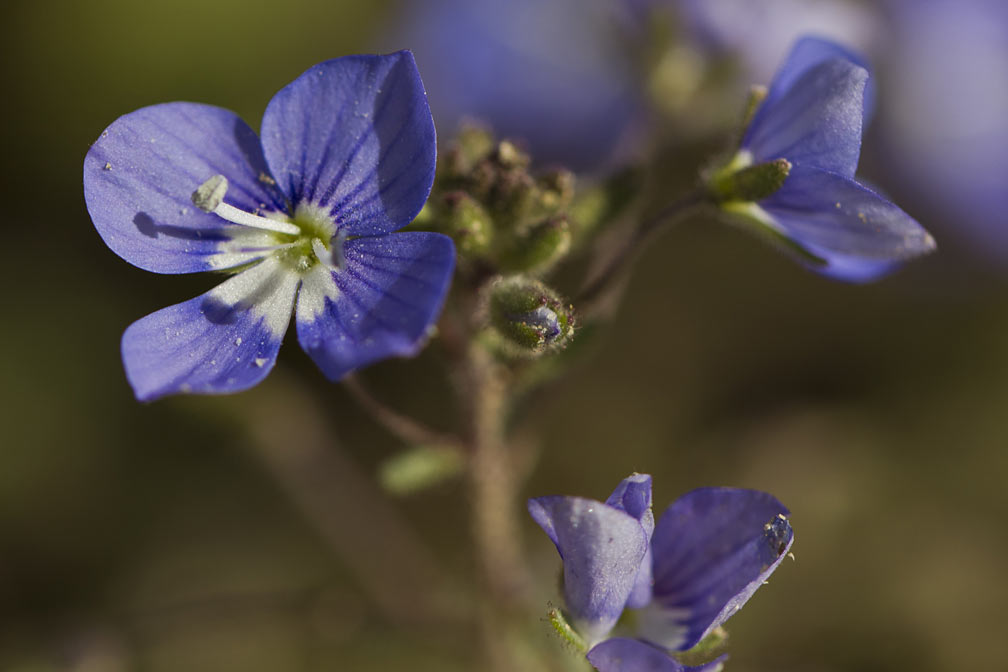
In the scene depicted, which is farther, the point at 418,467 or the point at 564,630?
the point at 418,467

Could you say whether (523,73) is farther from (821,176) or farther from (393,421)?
(821,176)

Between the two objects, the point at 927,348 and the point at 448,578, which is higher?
the point at 927,348

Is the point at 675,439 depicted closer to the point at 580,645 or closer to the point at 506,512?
the point at 506,512

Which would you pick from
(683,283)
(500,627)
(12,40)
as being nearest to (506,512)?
(500,627)

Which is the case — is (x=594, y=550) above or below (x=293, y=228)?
below

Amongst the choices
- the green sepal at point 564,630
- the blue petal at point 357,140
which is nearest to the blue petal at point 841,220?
the blue petal at point 357,140

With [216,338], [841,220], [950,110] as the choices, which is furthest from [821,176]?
[950,110]

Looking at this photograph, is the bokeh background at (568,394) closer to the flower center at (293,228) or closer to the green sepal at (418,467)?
the green sepal at (418,467)

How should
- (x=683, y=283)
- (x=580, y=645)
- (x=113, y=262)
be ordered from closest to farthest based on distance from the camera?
1. (x=580, y=645)
2. (x=113, y=262)
3. (x=683, y=283)
